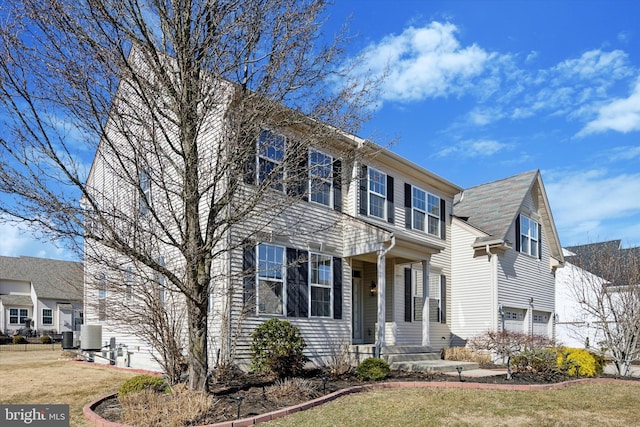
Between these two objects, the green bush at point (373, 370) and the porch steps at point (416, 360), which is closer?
the green bush at point (373, 370)

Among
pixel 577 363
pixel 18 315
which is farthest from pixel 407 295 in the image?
pixel 18 315

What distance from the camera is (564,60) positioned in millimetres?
13008

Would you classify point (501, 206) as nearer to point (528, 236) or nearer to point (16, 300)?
point (528, 236)

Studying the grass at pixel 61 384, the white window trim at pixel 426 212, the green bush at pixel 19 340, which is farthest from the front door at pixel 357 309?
the green bush at pixel 19 340

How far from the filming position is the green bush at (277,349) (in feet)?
37.9

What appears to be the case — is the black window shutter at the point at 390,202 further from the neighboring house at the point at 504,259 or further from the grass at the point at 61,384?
the grass at the point at 61,384

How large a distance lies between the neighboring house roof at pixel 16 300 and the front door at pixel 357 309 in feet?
103

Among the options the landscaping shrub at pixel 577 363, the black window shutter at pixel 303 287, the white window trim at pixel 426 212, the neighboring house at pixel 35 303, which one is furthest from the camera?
the neighboring house at pixel 35 303

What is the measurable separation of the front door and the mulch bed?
4.03 metres

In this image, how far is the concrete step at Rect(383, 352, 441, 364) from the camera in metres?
14.5

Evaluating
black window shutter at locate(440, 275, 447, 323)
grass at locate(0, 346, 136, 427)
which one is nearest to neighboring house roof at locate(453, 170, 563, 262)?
black window shutter at locate(440, 275, 447, 323)

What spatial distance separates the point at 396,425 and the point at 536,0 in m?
9.72

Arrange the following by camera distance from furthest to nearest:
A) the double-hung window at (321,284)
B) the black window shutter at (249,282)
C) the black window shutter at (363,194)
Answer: the black window shutter at (363,194) < the double-hung window at (321,284) < the black window shutter at (249,282)

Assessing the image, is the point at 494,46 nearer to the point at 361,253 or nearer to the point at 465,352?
the point at 361,253
